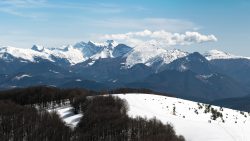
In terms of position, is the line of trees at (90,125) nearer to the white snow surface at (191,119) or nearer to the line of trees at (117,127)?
the line of trees at (117,127)

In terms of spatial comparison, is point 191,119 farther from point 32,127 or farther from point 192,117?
point 32,127

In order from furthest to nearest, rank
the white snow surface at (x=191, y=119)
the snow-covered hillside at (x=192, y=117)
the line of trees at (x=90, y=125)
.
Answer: the line of trees at (x=90, y=125) < the snow-covered hillside at (x=192, y=117) < the white snow surface at (x=191, y=119)

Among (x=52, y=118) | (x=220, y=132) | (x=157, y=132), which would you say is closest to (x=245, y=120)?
(x=220, y=132)

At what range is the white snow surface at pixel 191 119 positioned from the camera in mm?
76250

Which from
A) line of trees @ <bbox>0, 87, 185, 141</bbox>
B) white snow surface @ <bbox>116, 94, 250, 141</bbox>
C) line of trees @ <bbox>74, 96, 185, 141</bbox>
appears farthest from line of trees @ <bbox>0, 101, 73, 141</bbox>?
white snow surface @ <bbox>116, 94, 250, 141</bbox>

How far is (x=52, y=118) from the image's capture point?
10769 centimetres

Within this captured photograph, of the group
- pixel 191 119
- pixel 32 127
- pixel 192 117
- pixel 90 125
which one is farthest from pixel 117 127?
pixel 32 127

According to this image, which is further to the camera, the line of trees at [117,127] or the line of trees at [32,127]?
the line of trees at [32,127]

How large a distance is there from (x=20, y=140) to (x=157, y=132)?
36696mm

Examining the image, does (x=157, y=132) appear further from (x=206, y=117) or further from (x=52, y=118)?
(x=52, y=118)

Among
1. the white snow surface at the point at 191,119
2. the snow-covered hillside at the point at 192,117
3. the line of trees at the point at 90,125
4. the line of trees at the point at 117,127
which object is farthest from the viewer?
the line of trees at the point at 90,125

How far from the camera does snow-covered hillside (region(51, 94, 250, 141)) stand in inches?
3021

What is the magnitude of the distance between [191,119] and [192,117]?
251 centimetres

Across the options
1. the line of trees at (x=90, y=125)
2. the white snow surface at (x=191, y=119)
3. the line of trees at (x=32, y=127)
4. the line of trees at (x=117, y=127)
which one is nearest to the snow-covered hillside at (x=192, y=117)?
the white snow surface at (x=191, y=119)
